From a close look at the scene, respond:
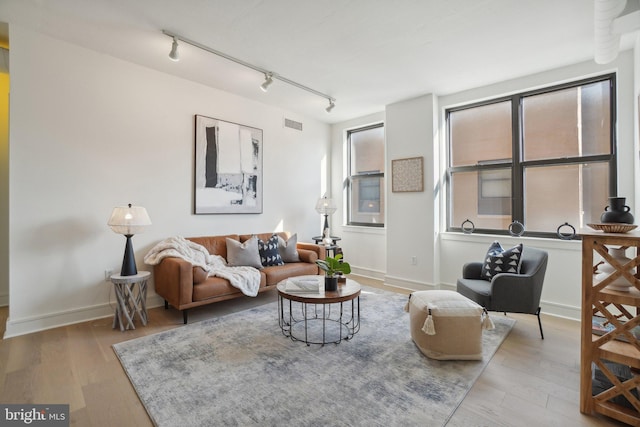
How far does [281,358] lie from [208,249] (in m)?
2.01

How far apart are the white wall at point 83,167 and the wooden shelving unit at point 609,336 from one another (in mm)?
3875

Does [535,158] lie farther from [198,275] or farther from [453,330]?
[198,275]

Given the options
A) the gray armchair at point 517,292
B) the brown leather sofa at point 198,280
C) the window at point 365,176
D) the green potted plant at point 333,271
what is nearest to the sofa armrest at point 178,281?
the brown leather sofa at point 198,280

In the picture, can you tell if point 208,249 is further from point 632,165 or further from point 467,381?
point 632,165

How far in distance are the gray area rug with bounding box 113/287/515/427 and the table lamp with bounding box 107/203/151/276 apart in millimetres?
758

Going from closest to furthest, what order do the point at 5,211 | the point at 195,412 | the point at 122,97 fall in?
the point at 195,412
the point at 122,97
the point at 5,211

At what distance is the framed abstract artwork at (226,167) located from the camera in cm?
395

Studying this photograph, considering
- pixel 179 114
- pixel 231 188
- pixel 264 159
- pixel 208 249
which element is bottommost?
pixel 208 249

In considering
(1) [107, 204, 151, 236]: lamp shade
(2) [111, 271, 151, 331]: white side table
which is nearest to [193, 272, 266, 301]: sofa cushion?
A: (2) [111, 271, 151, 331]: white side table

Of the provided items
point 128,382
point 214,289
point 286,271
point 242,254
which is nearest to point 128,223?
point 214,289

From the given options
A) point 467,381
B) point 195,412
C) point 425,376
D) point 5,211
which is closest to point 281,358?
point 195,412

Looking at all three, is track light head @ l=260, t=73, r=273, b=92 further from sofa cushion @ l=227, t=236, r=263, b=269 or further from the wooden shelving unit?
the wooden shelving unit

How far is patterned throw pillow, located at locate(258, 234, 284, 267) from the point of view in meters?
4.01

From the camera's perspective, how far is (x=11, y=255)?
2.76m
